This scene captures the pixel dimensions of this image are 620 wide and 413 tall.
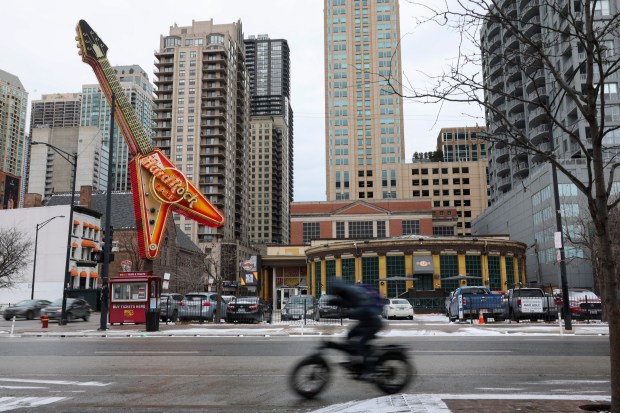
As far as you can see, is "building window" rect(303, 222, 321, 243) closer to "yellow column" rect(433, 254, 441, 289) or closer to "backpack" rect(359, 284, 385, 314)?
"yellow column" rect(433, 254, 441, 289)

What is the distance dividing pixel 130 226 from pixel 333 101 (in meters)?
76.6

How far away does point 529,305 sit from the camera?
2638 centimetres

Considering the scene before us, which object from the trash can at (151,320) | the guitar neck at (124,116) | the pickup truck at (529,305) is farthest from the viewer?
the guitar neck at (124,116)

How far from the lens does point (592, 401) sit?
22.1 feet

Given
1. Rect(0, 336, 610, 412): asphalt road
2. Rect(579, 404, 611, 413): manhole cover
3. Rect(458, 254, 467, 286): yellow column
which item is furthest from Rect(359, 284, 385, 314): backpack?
Rect(458, 254, 467, 286): yellow column

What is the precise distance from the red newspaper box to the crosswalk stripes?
63.2ft

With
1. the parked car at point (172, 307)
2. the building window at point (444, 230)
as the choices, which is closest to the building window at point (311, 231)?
the building window at point (444, 230)

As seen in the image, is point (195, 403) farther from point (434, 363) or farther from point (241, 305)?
point (241, 305)

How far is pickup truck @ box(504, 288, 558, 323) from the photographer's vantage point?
26391 millimetres

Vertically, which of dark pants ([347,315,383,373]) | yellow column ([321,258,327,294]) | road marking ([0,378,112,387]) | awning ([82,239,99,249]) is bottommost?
road marking ([0,378,112,387])

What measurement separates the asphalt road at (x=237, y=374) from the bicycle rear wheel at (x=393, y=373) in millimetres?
190

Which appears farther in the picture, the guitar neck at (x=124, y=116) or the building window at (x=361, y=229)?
the building window at (x=361, y=229)

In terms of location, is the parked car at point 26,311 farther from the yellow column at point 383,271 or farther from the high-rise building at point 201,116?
the high-rise building at point 201,116

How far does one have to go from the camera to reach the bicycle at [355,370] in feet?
25.1
